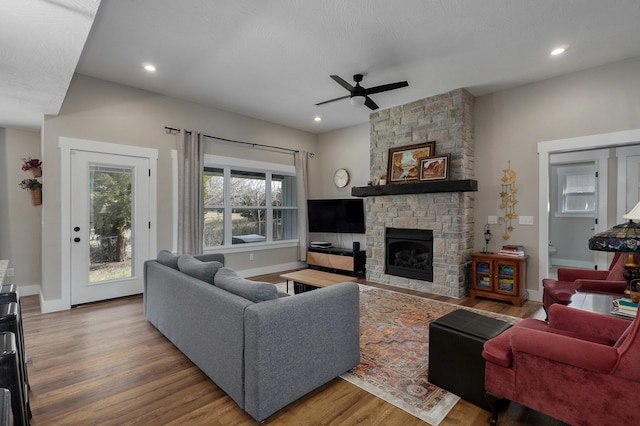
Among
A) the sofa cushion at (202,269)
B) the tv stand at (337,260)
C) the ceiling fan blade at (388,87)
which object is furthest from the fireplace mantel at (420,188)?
the sofa cushion at (202,269)

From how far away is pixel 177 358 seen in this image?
2.58 m

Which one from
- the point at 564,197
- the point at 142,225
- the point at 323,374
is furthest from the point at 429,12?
the point at 564,197

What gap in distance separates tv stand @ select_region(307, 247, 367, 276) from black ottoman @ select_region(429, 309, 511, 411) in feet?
11.6

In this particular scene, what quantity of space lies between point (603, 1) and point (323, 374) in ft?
12.1

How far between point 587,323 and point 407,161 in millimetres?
3462

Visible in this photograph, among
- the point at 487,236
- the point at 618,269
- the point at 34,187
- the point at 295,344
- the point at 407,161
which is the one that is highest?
the point at 407,161

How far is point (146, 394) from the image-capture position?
6.83ft

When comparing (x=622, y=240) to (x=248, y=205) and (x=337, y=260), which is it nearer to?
(x=337, y=260)

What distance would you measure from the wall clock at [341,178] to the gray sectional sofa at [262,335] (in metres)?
4.28

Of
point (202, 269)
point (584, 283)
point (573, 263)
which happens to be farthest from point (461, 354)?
point (573, 263)

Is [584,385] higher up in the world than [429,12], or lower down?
lower down

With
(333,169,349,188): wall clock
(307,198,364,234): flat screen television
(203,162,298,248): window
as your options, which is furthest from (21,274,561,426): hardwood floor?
(333,169,349,188): wall clock

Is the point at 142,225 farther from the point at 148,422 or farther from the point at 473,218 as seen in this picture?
the point at 473,218

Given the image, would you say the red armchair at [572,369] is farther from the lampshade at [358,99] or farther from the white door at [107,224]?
the white door at [107,224]
